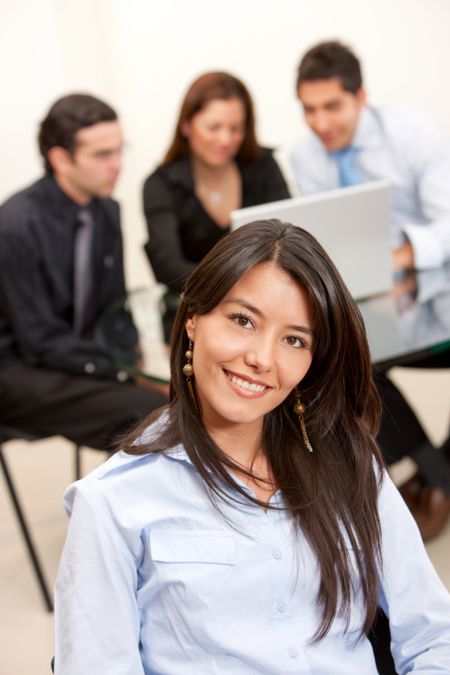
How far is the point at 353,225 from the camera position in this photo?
2.68 m

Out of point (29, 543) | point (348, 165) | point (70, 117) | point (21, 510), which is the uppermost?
point (70, 117)

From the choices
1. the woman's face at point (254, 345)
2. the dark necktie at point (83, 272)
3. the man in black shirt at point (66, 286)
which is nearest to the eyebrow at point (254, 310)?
the woman's face at point (254, 345)

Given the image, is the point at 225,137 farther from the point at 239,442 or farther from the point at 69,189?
the point at 239,442

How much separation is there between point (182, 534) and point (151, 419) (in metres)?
0.20

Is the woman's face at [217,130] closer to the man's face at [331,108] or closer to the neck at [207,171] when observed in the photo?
the neck at [207,171]

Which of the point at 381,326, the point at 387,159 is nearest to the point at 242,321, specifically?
the point at 381,326

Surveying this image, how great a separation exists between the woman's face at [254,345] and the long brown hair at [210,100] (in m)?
2.09

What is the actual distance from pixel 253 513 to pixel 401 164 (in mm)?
2260

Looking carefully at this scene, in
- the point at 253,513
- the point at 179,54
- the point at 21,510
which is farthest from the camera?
the point at 179,54

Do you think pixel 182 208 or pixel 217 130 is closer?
pixel 217 130

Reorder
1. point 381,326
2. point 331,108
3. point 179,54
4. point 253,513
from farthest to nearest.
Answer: point 179,54 → point 331,108 → point 381,326 → point 253,513

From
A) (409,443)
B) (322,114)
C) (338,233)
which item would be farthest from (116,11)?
(409,443)

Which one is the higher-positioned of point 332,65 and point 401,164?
point 332,65

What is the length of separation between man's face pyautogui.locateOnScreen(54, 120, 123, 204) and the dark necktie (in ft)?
0.26
